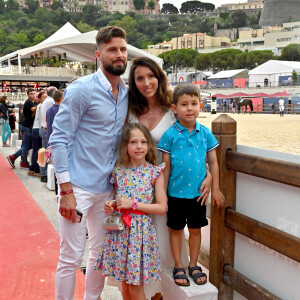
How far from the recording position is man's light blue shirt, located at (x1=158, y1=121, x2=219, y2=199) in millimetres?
2291

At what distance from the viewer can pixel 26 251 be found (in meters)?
3.78

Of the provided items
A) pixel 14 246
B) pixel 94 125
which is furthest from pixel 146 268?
pixel 14 246

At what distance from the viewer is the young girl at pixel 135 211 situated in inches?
88.2

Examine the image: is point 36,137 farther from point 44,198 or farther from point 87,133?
point 87,133

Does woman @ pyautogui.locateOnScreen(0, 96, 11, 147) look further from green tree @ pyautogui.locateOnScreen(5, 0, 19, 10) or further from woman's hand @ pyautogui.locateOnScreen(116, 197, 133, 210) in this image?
green tree @ pyautogui.locateOnScreen(5, 0, 19, 10)

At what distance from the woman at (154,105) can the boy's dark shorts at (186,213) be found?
0.39 feet

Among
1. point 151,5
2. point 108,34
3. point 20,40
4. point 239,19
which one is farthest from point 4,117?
point 151,5

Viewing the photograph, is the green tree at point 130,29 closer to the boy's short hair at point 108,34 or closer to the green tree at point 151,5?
the green tree at point 151,5

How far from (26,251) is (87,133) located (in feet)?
6.28

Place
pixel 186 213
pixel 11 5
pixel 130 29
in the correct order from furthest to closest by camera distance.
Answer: pixel 11 5 → pixel 130 29 → pixel 186 213

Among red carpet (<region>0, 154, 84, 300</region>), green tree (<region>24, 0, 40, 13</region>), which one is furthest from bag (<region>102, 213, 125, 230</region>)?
green tree (<region>24, 0, 40, 13</region>)

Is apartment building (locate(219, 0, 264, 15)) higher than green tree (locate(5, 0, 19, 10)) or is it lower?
higher

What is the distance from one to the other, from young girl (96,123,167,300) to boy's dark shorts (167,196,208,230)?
0.08 m

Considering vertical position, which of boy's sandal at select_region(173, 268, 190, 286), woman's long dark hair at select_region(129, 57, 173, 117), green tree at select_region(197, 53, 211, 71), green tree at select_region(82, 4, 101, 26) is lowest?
boy's sandal at select_region(173, 268, 190, 286)
